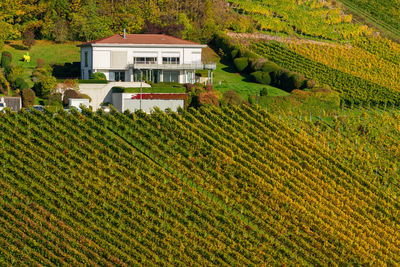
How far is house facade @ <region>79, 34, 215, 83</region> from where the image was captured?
212ft

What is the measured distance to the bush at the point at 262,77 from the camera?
217 feet

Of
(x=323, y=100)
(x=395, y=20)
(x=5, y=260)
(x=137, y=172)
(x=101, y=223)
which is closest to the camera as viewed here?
(x=5, y=260)

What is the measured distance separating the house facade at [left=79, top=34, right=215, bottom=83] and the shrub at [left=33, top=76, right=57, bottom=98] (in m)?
9.51

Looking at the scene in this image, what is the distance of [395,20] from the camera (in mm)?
101938

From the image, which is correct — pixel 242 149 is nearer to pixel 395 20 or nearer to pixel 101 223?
pixel 101 223

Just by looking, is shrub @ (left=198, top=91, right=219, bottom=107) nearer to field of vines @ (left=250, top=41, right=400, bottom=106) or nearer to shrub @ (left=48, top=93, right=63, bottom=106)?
shrub @ (left=48, top=93, right=63, bottom=106)

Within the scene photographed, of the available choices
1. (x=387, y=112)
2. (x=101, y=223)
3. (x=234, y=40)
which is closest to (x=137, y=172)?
(x=101, y=223)

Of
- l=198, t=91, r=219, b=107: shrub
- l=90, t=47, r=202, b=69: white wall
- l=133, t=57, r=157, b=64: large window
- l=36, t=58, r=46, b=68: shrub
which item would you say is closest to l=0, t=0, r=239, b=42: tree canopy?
l=36, t=58, r=46, b=68: shrub

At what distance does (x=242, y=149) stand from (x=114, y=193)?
1063cm

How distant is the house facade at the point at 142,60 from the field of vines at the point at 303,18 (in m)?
22.1

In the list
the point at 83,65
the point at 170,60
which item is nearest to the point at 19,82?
the point at 83,65

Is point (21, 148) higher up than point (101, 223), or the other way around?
point (21, 148)

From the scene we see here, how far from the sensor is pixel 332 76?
228ft

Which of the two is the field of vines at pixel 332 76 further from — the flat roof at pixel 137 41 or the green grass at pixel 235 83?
the flat roof at pixel 137 41
